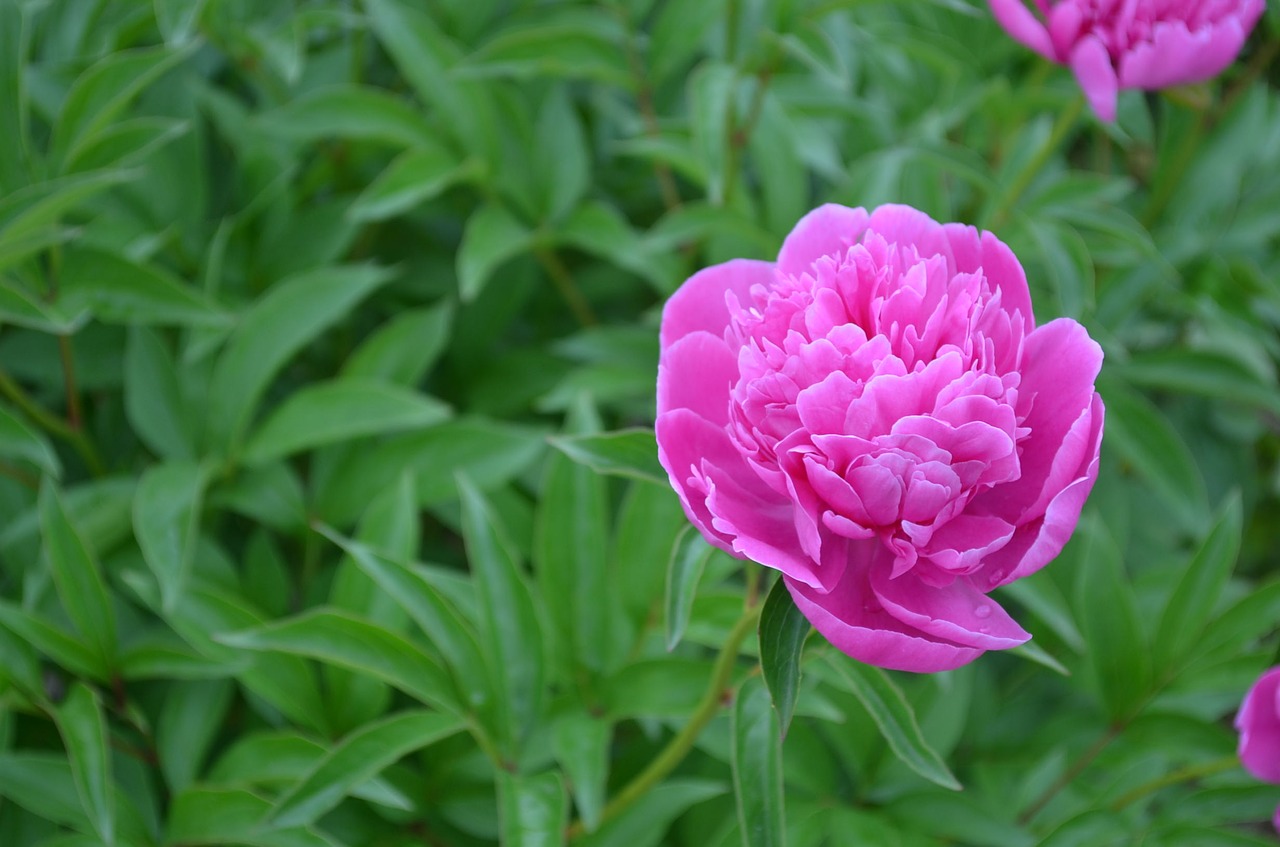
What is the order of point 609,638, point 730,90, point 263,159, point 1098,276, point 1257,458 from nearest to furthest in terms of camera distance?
1. point 609,638
2. point 730,90
3. point 263,159
4. point 1098,276
5. point 1257,458

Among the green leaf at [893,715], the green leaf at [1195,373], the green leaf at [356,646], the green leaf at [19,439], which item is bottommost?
the green leaf at [1195,373]

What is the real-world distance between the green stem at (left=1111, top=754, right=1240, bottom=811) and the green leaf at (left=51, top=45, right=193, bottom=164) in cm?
110

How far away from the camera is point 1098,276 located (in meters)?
1.63

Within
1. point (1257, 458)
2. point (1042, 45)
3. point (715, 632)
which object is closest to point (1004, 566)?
point (715, 632)

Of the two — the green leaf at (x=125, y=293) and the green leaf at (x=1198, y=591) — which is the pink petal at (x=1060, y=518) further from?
the green leaf at (x=125, y=293)

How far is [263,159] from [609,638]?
766mm

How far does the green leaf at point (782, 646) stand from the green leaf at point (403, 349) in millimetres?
784

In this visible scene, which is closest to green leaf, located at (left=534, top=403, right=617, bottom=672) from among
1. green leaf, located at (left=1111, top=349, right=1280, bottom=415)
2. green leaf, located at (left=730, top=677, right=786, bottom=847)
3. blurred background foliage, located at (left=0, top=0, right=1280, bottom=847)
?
blurred background foliage, located at (left=0, top=0, right=1280, bottom=847)

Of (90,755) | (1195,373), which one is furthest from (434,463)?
(1195,373)

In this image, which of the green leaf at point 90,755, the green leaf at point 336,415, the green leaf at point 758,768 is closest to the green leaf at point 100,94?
the green leaf at point 336,415

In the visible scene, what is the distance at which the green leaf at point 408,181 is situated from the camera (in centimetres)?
123

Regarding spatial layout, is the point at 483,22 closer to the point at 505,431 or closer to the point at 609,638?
the point at 505,431

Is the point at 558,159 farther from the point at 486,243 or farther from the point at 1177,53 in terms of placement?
the point at 1177,53

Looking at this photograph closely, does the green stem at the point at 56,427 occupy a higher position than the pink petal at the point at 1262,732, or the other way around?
the pink petal at the point at 1262,732
